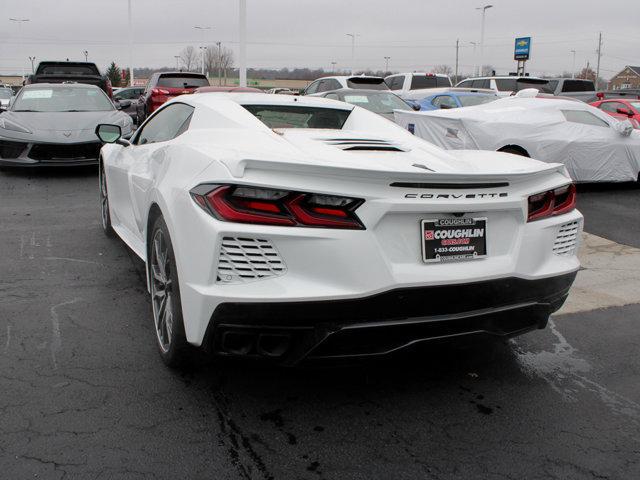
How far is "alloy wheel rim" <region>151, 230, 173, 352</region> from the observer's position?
327cm

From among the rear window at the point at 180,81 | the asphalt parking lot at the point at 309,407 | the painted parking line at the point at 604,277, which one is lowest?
the painted parking line at the point at 604,277

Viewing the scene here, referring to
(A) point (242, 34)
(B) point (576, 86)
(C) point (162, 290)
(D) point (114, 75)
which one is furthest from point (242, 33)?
(D) point (114, 75)

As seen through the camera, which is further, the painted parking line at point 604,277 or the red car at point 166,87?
the red car at point 166,87

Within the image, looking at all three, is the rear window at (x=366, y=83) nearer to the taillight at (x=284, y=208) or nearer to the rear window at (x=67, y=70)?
the rear window at (x=67, y=70)

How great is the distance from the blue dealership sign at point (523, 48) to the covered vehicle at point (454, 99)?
115 feet

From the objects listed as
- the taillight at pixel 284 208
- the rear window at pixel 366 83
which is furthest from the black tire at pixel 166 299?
the rear window at pixel 366 83

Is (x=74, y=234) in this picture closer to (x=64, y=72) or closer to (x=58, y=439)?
(x=58, y=439)

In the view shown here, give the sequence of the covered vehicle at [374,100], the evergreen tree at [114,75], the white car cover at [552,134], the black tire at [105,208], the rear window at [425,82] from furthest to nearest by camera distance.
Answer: the evergreen tree at [114,75]
the rear window at [425,82]
the covered vehicle at [374,100]
the white car cover at [552,134]
the black tire at [105,208]

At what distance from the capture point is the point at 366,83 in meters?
17.1

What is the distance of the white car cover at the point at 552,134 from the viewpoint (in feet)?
31.2

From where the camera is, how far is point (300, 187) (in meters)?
2.60

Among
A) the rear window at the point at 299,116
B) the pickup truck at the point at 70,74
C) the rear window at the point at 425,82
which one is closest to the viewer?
the rear window at the point at 299,116

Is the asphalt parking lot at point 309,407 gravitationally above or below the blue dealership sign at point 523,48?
below

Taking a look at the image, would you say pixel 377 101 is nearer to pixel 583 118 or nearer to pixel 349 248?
pixel 583 118
